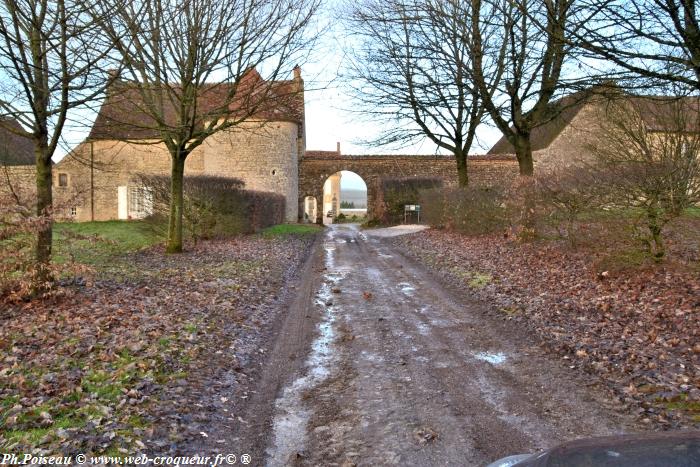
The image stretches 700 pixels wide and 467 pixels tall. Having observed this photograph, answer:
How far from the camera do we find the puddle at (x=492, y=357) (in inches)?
231

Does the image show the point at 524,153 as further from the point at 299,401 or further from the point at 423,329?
the point at 299,401

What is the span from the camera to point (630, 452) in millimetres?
1925

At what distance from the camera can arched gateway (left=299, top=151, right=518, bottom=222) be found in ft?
119

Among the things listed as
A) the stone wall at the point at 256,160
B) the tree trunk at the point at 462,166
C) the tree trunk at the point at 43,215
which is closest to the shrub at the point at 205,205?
the tree trunk at the point at 43,215

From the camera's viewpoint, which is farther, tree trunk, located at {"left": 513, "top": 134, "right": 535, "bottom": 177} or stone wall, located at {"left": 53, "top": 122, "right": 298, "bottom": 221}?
stone wall, located at {"left": 53, "top": 122, "right": 298, "bottom": 221}

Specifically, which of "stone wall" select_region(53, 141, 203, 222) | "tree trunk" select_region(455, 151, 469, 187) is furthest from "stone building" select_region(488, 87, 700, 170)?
"stone wall" select_region(53, 141, 203, 222)

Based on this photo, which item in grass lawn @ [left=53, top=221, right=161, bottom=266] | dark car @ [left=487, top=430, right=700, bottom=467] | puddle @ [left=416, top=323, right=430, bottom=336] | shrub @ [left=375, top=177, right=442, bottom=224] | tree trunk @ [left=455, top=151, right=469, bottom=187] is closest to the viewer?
dark car @ [left=487, top=430, right=700, bottom=467]

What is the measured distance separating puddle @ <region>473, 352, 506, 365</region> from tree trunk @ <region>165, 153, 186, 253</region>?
1071 centimetres

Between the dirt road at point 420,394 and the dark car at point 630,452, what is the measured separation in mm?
1706

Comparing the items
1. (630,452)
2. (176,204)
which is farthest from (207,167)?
(630,452)

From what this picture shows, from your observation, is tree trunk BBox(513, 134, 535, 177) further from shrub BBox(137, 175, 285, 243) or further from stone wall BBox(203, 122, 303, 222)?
stone wall BBox(203, 122, 303, 222)

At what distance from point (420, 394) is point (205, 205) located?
1462 centimetres

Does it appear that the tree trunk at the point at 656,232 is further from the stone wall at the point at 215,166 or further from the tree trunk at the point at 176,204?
the stone wall at the point at 215,166

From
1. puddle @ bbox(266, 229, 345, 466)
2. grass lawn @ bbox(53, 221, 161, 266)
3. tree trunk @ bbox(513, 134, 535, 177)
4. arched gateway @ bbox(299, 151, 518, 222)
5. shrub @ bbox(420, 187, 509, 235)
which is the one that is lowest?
puddle @ bbox(266, 229, 345, 466)
